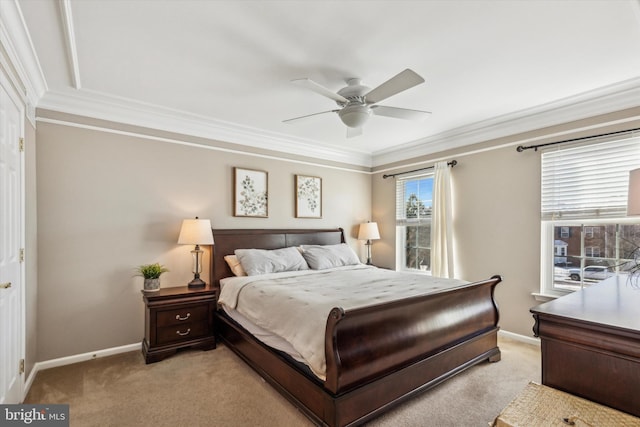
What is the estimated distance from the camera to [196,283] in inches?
136

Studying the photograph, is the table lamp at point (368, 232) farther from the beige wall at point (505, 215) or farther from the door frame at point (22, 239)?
the door frame at point (22, 239)

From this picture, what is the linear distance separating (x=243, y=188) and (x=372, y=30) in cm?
264

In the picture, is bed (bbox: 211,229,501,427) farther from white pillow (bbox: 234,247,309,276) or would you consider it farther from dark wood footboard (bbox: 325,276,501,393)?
white pillow (bbox: 234,247,309,276)

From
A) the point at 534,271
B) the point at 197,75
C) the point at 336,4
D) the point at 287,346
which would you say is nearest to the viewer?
the point at 336,4

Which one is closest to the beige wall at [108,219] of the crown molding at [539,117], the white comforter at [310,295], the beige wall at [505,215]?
the white comforter at [310,295]

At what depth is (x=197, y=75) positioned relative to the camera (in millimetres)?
2631

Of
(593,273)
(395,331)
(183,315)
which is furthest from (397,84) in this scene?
(183,315)

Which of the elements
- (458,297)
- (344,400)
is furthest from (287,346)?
(458,297)

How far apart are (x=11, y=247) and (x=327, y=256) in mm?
3041

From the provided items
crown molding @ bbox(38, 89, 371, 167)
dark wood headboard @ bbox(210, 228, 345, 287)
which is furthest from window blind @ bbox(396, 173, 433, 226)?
crown molding @ bbox(38, 89, 371, 167)

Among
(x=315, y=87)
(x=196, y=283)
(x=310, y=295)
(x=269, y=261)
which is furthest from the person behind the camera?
(x=269, y=261)

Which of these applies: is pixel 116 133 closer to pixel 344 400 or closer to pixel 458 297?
pixel 344 400

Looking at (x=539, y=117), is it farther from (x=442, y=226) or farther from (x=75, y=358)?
(x=75, y=358)

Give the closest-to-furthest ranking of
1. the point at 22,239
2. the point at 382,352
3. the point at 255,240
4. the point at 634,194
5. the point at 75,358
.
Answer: the point at 634,194 → the point at 382,352 → the point at 22,239 → the point at 75,358 → the point at 255,240
